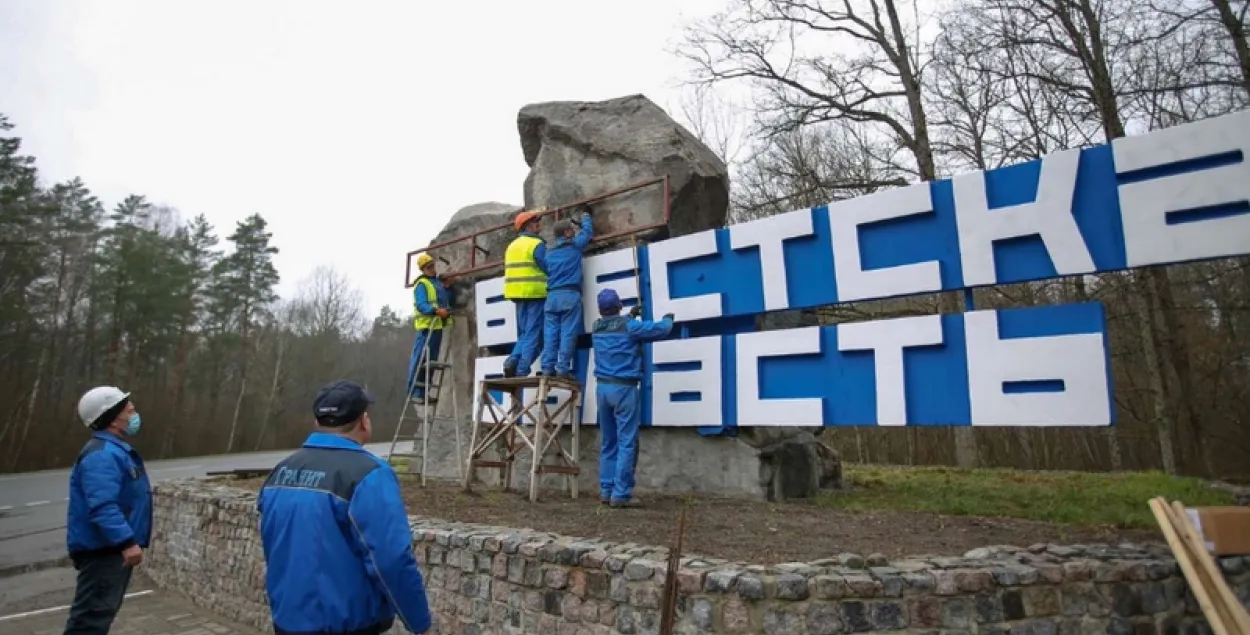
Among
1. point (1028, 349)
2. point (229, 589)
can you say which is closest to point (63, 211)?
point (229, 589)

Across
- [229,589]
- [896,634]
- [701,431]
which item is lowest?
[229,589]

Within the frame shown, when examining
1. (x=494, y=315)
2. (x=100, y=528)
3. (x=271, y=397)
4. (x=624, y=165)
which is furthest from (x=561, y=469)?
(x=271, y=397)

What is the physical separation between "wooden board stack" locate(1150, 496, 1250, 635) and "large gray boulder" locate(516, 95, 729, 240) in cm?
525

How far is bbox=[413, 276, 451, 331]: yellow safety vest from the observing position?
33.2ft

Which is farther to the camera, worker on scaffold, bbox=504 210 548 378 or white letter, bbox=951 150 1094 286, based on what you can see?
worker on scaffold, bbox=504 210 548 378

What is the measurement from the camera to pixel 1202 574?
13.2 feet

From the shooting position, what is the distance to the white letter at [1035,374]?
5.12m

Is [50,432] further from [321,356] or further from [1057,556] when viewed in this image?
[1057,556]

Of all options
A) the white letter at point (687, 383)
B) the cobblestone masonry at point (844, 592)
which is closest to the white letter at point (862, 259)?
the white letter at point (687, 383)

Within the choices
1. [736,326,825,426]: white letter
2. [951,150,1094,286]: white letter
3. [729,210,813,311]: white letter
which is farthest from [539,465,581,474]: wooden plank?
[951,150,1094,286]: white letter

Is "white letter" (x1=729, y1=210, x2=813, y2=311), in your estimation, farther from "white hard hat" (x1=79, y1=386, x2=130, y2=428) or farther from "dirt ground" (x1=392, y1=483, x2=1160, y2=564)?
"white hard hat" (x1=79, y1=386, x2=130, y2=428)

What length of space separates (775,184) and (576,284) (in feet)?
33.1

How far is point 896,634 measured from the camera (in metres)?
3.73

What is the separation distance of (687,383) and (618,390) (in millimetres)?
977
